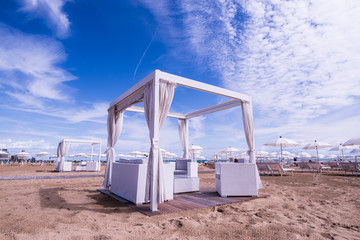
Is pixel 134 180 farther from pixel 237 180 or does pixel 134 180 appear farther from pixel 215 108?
pixel 215 108

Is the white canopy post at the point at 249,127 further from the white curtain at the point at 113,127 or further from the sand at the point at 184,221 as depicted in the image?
the white curtain at the point at 113,127

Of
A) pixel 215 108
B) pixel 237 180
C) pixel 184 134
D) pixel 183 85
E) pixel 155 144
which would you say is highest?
pixel 215 108

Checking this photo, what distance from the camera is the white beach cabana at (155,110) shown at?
3309 mm

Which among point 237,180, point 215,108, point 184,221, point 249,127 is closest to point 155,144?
point 184,221

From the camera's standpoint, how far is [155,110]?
136 inches

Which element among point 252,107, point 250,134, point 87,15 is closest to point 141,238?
point 250,134

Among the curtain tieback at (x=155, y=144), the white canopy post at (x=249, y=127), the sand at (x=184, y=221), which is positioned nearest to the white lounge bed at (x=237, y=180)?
the sand at (x=184, y=221)

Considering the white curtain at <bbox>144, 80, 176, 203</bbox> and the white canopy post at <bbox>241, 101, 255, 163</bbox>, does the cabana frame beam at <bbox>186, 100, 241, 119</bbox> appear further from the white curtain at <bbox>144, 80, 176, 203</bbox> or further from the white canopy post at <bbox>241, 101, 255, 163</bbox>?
the white curtain at <bbox>144, 80, 176, 203</bbox>

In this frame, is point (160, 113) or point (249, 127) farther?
point (249, 127)

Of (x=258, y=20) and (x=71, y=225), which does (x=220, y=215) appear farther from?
(x=258, y=20)

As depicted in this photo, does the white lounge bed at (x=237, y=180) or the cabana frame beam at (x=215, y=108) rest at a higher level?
the cabana frame beam at (x=215, y=108)

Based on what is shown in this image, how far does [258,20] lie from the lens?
5.14m

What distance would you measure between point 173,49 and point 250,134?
176 inches

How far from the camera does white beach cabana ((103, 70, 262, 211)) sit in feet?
10.9
